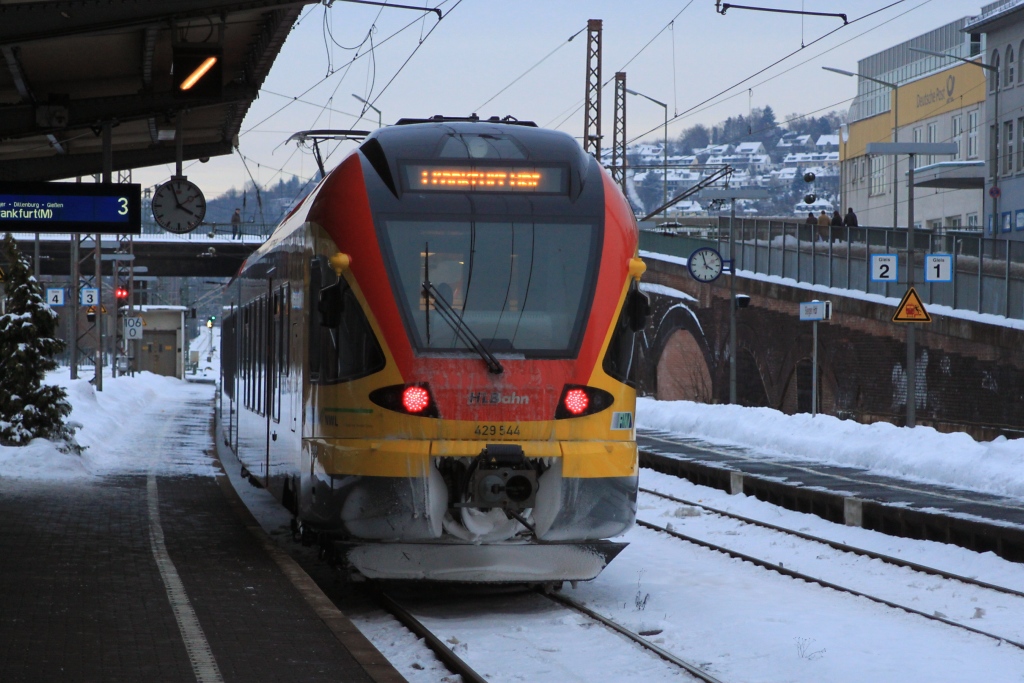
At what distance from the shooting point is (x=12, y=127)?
633 inches

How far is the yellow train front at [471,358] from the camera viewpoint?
30.0 feet

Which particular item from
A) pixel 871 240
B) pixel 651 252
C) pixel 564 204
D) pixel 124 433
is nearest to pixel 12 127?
pixel 564 204

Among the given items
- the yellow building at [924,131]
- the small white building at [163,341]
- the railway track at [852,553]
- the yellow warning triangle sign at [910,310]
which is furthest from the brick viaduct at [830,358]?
the small white building at [163,341]

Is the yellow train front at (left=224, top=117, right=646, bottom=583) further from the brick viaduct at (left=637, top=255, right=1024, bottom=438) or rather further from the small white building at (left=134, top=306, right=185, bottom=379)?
the small white building at (left=134, top=306, right=185, bottom=379)

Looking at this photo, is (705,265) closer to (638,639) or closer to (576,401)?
(576,401)

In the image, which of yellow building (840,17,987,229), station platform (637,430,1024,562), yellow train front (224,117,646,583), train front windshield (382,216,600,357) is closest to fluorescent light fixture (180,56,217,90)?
yellow train front (224,117,646,583)

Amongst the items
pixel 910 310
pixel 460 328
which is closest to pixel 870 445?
pixel 910 310

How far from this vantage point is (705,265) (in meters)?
38.7

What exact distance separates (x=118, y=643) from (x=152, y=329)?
240ft

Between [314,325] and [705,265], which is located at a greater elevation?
[705,265]

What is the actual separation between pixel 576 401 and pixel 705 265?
2980 centimetres

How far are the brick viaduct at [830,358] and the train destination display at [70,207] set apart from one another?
20702 mm

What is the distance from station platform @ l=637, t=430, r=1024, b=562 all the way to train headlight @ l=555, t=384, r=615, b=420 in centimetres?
482

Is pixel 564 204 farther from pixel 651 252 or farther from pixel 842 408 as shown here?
pixel 651 252
